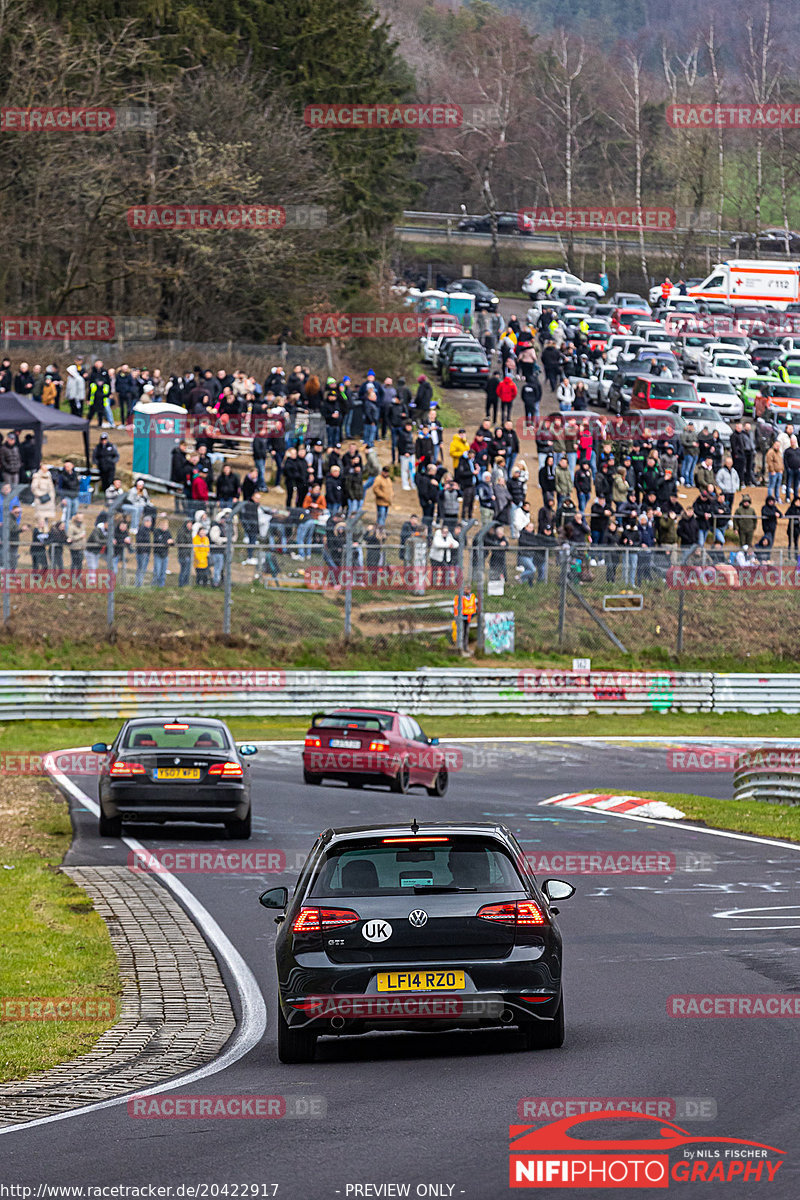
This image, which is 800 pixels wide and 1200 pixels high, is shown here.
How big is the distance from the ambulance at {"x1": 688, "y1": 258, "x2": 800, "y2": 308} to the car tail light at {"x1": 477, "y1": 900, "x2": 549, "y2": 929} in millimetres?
70847

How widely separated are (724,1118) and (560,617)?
27.0 m

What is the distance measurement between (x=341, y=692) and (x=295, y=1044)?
76.9ft

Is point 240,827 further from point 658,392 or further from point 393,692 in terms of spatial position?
point 658,392

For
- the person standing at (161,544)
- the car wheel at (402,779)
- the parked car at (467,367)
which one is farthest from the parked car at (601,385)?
the car wheel at (402,779)

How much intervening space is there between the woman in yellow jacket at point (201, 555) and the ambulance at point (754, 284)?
1938 inches

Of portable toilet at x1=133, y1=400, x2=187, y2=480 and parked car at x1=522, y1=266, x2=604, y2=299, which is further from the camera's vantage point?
parked car at x1=522, y1=266, x2=604, y2=299

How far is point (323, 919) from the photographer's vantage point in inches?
352

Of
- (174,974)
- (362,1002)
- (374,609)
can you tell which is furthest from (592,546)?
(362,1002)

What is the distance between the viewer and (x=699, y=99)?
389 ft

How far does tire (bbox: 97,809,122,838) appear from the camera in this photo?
19562mm

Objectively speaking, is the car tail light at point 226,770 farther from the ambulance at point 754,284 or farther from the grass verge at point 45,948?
the ambulance at point 754,284

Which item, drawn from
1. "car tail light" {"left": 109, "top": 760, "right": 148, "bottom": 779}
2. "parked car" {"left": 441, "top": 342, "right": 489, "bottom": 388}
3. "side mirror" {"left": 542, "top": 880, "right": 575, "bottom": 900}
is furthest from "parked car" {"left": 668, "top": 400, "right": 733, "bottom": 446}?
"side mirror" {"left": 542, "top": 880, "right": 575, "bottom": 900}

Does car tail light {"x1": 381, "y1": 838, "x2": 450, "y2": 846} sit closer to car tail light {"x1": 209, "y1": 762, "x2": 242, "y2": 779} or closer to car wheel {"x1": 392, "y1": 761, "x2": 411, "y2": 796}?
car tail light {"x1": 209, "y1": 762, "x2": 242, "y2": 779}

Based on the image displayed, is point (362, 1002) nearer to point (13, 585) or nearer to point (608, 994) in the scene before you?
point (608, 994)
